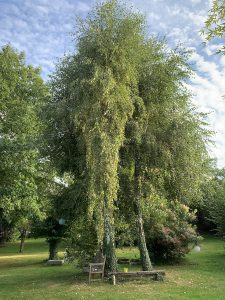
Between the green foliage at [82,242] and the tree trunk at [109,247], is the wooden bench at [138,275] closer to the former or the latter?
the tree trunk at [109,247]

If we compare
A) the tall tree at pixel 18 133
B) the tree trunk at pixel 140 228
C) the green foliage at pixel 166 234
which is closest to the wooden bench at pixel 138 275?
the tree trunk at pixel 140 228

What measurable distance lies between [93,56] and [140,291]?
8.61 m

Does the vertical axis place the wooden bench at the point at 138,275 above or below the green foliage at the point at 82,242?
below

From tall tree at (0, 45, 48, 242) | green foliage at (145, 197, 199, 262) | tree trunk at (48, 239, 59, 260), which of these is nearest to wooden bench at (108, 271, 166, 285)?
green foliage at (145, 197, 199, 262)

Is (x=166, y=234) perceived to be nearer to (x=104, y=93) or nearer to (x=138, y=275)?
(x=138, y=275)

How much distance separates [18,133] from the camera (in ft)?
80.7

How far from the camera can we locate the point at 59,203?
17.9 metres

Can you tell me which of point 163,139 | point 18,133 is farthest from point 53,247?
point 163,139

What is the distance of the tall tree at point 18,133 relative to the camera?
22.7 meters

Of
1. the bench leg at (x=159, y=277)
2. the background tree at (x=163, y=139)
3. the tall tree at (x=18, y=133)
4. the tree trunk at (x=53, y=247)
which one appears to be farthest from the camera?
the tree trunk at (x=53, y=247)

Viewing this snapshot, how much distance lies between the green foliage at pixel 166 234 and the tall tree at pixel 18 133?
26.2 ft

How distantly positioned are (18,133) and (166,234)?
1215 cm

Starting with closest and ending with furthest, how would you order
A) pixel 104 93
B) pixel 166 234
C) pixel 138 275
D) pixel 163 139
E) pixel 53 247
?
pixel 104 93 < pixel 138 275 < pixel 163 139 < pixel 166 234 < pixel 53 247

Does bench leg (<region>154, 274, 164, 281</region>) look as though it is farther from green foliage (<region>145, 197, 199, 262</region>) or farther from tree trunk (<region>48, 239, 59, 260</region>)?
tree trunk (<region>48, 239, 59, 260</region>)
